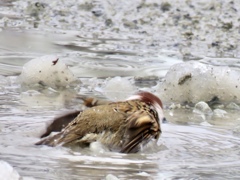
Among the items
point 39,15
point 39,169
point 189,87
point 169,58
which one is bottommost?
point 39,169

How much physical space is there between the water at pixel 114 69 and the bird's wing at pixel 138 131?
6 cm

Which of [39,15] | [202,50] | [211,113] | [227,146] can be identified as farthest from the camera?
[39,15]

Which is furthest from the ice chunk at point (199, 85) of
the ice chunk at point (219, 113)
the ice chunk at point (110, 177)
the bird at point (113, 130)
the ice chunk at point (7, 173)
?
the ice chunk at point (7, 173)

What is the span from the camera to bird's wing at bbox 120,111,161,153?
5141 mm

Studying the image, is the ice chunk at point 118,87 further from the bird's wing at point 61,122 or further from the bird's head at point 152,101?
the bird's head at point 152,101

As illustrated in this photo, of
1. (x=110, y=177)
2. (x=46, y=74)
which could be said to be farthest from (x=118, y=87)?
(x=110, y=177)

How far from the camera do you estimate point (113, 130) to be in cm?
515

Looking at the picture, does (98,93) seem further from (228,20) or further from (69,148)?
(228,20)

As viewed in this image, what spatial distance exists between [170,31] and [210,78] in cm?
380

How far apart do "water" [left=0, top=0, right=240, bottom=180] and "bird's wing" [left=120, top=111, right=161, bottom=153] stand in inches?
2.5

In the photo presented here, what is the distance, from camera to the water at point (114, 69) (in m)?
4.80

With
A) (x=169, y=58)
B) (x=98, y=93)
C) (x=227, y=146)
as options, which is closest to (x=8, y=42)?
(x=169, y=58)

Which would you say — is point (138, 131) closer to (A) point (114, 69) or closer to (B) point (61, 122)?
(B) point (61, 122)

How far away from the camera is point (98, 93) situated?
7324 millimetres
